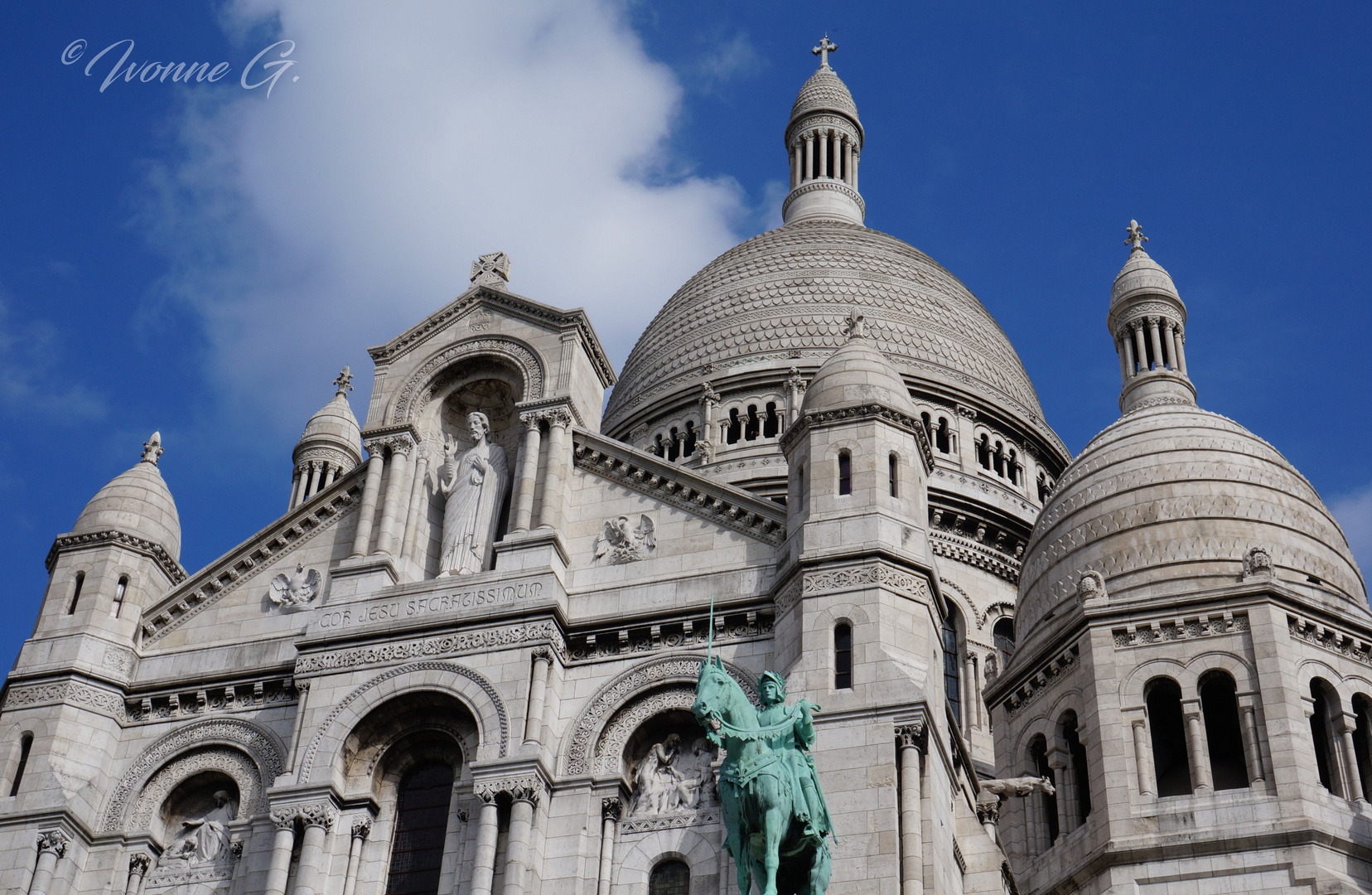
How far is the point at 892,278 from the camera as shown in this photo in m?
53.2

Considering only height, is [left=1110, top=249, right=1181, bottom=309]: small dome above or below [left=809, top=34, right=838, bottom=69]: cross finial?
below

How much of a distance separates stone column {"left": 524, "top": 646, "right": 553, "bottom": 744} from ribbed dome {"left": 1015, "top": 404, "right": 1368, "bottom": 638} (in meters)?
13.1

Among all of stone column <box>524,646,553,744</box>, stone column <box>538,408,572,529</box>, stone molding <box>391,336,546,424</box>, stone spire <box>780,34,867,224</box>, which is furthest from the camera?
stone spire <box>780,34,867,224</box>

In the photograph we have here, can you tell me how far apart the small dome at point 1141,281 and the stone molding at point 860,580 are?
74.1ft

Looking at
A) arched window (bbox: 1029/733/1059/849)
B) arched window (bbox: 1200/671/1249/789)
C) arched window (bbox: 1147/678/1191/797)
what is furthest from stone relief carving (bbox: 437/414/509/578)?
arched window (bbox: 1200/671/1249/789)

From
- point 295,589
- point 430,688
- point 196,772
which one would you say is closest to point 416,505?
point 295,589

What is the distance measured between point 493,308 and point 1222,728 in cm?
1496

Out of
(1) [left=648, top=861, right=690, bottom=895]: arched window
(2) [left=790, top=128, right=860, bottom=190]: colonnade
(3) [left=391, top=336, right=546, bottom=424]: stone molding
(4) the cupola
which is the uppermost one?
(2) [left=790, top=128, right=860, bottom=190]: colonnade

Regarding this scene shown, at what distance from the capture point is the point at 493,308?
33281mm

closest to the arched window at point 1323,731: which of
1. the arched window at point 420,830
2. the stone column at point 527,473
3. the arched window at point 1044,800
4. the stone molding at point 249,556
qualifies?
the arched window at point 1044,800

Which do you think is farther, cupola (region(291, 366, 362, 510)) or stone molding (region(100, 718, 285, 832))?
cupola (region(291, 366, 362, 510))

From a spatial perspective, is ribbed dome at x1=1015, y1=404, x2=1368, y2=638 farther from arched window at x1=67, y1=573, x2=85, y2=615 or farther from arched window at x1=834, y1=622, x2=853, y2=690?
arched window at x1=67, y1=573, x2=85, y2=615

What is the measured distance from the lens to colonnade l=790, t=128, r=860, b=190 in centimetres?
6219

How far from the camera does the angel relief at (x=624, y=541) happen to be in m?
29.5
